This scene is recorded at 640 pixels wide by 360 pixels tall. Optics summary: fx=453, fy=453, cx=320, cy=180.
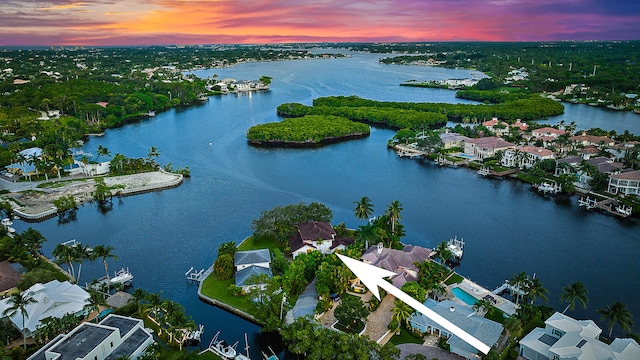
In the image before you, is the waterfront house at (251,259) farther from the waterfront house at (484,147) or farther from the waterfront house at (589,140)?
the waterfront house at (589,140)

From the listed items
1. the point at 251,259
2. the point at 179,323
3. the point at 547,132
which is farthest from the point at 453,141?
the point at 179,323

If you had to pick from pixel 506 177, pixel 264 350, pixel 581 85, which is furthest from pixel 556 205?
pixel 581 85

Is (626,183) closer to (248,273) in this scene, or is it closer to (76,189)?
(248,273)

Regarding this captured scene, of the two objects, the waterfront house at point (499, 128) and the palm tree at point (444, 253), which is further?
the waterfront house at point (499, 128)

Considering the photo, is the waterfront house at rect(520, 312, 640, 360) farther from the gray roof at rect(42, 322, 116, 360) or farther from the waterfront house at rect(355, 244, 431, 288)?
the gray roof at rect(42, 322, 116, 360)

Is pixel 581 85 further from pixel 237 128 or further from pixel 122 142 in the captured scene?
pixel 122 142

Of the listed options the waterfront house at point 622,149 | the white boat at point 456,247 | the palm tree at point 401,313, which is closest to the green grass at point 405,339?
the palm tree at point 401,313
